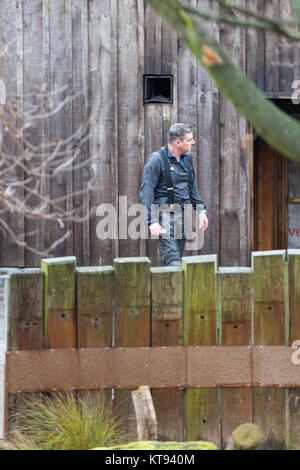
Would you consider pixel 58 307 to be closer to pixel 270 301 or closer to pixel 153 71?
pixel 270 301

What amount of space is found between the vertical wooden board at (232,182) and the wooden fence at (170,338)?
4200mm

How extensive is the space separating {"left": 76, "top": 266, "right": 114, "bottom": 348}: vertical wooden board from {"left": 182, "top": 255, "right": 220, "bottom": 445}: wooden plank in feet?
1.53

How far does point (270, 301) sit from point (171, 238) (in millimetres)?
2333

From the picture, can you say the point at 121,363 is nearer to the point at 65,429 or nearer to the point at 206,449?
the point at 65,429

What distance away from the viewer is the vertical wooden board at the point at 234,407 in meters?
4.30

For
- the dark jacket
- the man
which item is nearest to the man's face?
the man

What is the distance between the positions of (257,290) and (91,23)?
502 centimetres

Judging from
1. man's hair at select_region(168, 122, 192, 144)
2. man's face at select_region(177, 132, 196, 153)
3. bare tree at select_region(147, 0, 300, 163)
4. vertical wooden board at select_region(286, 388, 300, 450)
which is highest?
man's hair at select_region(168, 122, 192, 144)


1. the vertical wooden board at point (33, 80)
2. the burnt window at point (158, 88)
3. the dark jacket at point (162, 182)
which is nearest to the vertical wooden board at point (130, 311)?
the dark jacket at point (162, 182)

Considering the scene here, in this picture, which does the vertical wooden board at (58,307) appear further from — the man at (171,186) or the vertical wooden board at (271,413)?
the man at (171,186)

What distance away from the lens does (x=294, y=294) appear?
14.2ft

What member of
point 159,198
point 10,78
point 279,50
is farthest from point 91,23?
point 159,198

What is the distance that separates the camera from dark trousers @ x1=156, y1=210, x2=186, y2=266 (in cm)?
649

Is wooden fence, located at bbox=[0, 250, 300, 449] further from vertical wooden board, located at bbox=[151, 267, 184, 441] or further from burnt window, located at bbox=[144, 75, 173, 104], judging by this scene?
burnt window, located at bbox=[144, 75, 173, 104]
